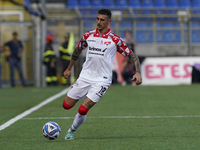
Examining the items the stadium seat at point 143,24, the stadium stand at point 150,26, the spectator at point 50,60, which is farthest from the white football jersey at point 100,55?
the stadium seat at point 143,24

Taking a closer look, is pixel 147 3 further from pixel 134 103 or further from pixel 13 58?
pixel 134 103

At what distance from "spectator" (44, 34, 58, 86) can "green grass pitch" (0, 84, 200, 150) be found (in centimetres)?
596

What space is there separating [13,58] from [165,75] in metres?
5.86

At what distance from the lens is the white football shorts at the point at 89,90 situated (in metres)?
5.32

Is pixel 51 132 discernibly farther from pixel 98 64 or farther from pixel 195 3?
pixel 195 3

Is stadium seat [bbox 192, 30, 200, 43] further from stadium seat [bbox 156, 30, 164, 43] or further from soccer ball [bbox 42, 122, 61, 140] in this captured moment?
soccer ball [bbox 42, 122, 61, 140]

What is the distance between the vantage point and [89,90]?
5418 mm

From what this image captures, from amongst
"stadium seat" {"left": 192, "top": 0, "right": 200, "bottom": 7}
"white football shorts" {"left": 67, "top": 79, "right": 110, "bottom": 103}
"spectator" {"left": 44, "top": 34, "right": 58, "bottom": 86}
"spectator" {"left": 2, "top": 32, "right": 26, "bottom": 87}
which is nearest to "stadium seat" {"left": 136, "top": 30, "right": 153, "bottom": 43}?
"spectator" {"left": 44, "top": 34, "right": 58, "bottom": 86}

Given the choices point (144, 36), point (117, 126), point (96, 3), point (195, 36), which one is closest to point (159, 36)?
point (144, 36)

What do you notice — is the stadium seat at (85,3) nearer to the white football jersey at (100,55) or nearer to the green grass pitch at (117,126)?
the green grass pitch at (117,126)

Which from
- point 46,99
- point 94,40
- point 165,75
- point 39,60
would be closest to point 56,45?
point 39,60

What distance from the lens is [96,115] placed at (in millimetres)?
7809

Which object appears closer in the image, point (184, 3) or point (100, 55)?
point (100, 55)

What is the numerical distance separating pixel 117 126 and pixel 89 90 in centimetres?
125
